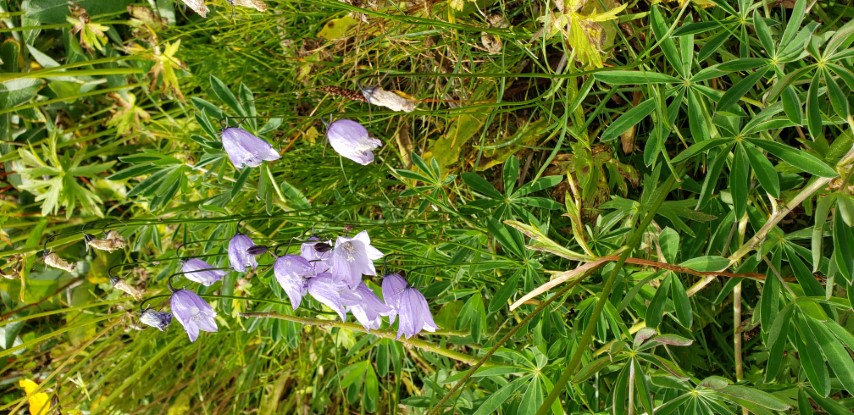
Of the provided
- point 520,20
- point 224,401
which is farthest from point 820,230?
point 224,401

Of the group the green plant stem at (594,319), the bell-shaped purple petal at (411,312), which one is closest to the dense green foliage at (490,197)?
the green plant stem at (594,319)

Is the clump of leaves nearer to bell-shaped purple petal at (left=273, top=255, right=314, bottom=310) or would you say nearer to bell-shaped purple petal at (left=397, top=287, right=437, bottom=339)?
bell-shaped purple petal at (left=273, top=255, right=314, bottom=310)

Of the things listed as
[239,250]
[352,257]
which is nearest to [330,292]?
[352,257]

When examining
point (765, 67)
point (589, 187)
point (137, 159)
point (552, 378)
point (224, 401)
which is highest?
point (765, 67)

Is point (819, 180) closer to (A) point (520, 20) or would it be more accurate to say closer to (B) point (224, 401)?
(A) point (520, 20)

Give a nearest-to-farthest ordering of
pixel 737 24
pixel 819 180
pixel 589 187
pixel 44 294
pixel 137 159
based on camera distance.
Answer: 1. pixel 819 180
2. pixel 737 24
3. pixel 589 187
4. pixel 137 159
5. pixel 44 294

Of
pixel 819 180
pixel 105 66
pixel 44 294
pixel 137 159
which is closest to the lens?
pixel 819 180

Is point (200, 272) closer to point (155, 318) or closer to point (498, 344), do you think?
point (155, 318)
